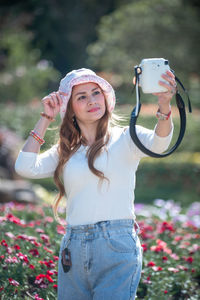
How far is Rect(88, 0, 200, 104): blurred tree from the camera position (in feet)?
50.1

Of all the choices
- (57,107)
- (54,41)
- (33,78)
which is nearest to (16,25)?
(33,78)

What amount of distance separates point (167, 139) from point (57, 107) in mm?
625

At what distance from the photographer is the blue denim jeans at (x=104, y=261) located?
87.0 inches

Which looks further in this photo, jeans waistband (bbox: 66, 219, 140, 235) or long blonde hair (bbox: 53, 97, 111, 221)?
long blonde hair (bbox: 53, 97, 111, 221)

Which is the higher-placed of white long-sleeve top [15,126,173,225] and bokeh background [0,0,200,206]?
bokeh background [0,0,200,206]

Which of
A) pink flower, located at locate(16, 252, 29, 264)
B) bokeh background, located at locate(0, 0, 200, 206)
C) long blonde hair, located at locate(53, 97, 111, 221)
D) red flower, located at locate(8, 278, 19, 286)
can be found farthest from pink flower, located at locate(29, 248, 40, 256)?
bokeh background, located at locate(0, 0, 200, 206)

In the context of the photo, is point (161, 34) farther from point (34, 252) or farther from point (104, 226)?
point (104, 226)

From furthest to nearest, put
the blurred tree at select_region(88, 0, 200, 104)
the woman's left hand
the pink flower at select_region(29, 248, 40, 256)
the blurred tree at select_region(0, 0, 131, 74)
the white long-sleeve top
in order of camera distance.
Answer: the blurred tree at select_region(0, 0, 131, 74)
the blurred tree at select_region(88, 0, 200, 104)
the pink flower at select_region(29, 248, 40, 256)
the white long-sleeve top
the woman's left hand

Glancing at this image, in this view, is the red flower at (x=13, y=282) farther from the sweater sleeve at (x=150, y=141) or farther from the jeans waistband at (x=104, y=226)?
the sweater sleeve at (x=150, y=141)

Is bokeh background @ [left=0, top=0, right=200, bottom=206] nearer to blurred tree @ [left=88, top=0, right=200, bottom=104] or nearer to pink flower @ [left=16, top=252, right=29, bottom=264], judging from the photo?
blurred tree @ [left=88, top=0, right=200, bottom=104]

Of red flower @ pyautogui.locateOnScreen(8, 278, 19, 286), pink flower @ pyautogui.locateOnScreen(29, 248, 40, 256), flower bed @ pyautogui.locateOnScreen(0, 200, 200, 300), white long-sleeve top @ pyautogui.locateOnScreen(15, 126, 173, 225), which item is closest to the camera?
white long-sleeve top @ pyautogui.locateOnScreen(15, 126, 173, 225)

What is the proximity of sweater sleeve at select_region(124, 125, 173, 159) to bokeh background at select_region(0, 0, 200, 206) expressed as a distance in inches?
24.0

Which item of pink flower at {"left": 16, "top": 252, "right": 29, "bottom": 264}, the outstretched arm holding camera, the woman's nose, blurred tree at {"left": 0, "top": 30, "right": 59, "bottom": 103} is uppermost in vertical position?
blurred tree at {"left": 0, "top": 30, "right": 59, "bottom": 103}

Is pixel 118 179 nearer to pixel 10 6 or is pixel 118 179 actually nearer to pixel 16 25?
pixel 16 25
